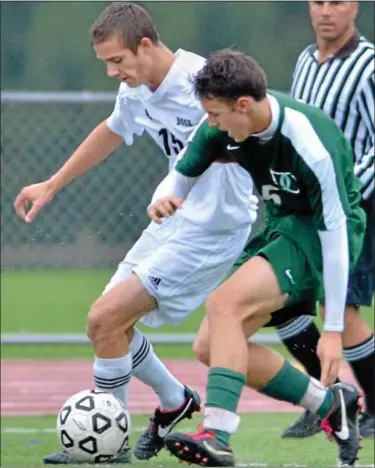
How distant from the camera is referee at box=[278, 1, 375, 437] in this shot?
6.30m

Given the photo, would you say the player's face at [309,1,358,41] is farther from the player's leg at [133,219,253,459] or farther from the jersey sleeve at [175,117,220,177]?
the jersey sleeve at [175,117,220,177]

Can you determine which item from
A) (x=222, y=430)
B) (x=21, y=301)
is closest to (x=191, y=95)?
(x=222, y=430)

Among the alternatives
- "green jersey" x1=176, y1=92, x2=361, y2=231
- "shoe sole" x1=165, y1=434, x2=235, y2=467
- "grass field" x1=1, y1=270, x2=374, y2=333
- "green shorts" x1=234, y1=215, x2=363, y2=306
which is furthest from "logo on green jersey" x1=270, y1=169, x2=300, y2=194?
"grass field" x1=1, y1=270, x2=374, y2=333

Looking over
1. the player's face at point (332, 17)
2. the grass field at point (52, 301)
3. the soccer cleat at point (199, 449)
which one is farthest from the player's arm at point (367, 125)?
the grass field at point (52, 301)

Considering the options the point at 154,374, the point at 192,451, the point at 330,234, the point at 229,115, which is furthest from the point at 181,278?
the point at 192,451

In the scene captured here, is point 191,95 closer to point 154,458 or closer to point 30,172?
point 154,458

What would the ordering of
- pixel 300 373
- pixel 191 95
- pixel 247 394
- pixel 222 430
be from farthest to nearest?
pixel 247 394
pixel 191 95
pixel 300 373
pixel 222 430

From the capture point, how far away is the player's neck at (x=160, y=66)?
5562mm

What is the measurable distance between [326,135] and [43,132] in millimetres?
5302

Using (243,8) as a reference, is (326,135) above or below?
above

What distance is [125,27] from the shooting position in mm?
5371

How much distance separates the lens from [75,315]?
44.0 ft

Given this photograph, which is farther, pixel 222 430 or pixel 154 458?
pixel 154 458

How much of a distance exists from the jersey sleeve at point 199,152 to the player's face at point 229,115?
296 mm
